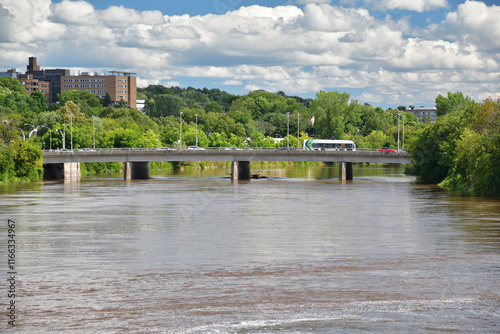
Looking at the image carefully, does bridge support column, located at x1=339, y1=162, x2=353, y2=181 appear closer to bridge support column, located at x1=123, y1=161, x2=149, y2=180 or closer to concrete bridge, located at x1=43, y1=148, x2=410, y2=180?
concrete bridge, located at x1=43, y1=148, x2=410, y2=180

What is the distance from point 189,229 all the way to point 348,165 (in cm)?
7902

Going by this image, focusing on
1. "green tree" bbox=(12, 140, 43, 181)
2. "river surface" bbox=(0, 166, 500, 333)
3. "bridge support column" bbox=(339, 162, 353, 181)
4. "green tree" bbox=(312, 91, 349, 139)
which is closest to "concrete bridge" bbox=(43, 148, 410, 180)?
"bridge support column" bbox=(339, 162, 353, 181)

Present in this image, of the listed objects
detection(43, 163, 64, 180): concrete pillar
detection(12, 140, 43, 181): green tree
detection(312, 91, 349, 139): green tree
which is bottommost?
detection(43, 163, 64, 180): concrete pillar

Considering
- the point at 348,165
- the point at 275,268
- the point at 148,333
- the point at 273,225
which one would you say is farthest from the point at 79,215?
the point at 348,165

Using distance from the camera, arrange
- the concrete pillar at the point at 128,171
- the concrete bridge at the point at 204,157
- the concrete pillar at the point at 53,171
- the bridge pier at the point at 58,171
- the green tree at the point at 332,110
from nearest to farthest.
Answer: the concrete bridge at the point at 204,157 → the concrete pillar at the point at 128,171 → the bridge pier at the point at 58,171 → the concrete pillar at the point at 53,171 → the green tree at the point at 332,110

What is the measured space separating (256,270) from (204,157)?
94985 millimetres

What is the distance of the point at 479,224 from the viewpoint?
49.9 metres

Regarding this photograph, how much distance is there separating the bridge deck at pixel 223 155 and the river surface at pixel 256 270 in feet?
193

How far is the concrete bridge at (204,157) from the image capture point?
121m

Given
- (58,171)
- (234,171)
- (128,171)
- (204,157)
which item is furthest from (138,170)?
(234,171)

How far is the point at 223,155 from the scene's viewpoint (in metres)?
126

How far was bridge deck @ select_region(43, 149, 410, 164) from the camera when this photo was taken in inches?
4754

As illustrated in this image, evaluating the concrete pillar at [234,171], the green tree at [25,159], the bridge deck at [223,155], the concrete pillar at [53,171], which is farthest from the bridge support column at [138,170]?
the green tree at [25,159]

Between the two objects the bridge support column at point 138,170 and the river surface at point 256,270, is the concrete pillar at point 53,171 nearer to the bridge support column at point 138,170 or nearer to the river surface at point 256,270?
the bridge support column at point 138,170
